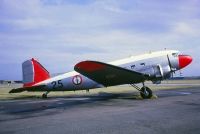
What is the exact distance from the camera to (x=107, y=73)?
22000 mm

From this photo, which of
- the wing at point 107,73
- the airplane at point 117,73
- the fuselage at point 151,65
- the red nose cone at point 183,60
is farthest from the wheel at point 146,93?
the red nose cone at point 183,60

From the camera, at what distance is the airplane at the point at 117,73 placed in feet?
70.2

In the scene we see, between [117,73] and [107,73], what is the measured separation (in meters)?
0.77

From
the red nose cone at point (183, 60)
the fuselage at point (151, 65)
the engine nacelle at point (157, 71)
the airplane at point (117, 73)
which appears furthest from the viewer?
the red nose cone at point (183, 60)

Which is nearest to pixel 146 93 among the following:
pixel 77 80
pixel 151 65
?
pixel 151 65

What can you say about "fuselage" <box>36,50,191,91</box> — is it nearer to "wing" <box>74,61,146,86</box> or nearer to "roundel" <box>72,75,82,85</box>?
"roundel" <box>72,75,82,85</box>

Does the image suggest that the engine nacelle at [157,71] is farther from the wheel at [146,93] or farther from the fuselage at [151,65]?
the wheel at [146,93]

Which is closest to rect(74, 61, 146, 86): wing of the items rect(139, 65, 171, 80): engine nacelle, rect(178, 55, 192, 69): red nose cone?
rect(139, 65, 171, 80): engine nacelle

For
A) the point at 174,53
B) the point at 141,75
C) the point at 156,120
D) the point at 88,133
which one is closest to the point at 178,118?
the point at 156,120

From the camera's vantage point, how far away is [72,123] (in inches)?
459

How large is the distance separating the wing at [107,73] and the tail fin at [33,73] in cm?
627

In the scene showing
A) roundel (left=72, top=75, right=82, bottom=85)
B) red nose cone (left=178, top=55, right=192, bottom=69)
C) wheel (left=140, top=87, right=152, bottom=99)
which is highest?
red nose cone (left=178, top=55, right=192, bottom=69)

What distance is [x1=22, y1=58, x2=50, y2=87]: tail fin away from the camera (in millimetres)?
26922

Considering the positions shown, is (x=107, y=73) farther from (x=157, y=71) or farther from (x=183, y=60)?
(x=183, y=60)
